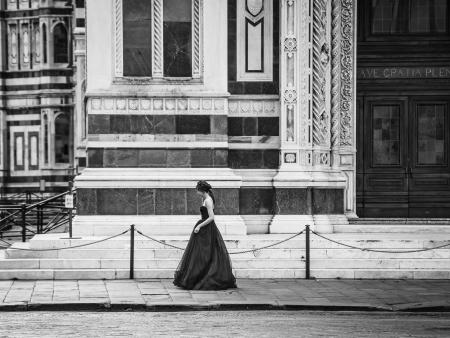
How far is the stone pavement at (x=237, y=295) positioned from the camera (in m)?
17.5

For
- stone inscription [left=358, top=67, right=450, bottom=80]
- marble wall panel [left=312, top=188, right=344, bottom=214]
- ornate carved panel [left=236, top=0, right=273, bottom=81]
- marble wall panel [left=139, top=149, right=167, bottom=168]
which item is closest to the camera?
marble wall panel [left=139, top=149, right=167, bottom=168]

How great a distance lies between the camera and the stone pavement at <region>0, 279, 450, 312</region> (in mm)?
17484

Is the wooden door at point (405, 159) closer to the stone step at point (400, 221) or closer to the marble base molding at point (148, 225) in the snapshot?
the stone step at point (400, 221)

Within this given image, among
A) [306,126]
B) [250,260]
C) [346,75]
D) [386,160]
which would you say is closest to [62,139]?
[386,160]

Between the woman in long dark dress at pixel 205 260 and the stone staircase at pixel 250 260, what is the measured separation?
1.47m

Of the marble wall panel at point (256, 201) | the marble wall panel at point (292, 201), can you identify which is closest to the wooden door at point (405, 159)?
the marble wall panel at point (292, 201)

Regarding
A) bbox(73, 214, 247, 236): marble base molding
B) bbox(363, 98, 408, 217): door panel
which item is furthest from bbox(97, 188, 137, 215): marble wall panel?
bbox(363, 98, 408, 217): door panel

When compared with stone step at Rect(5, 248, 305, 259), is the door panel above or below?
above

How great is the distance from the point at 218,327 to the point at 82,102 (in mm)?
27063

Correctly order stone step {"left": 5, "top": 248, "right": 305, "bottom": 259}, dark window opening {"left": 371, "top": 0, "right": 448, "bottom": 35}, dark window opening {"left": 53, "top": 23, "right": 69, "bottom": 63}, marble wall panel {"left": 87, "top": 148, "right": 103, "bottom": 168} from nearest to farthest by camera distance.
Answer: stone step {"left": 5, "top": 248, "right": 305, "bottom": 259}
marble wall panel {"left": 87, "top": 148, "right": 103, "bottom": 168}
dark window opening {"left": 371, "top": 0, "right": 448, "bottom": 35}
dark window opening {"left": 53, "top": 23, "right": 69, "bottom": 63}

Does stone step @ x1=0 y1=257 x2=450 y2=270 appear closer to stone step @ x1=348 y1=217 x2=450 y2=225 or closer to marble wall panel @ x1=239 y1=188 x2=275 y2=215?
marble wall panel @ x1=239 y1=188 x2=275 y2=215

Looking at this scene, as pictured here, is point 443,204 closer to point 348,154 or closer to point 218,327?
point 348,154

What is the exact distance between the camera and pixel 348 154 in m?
24.9

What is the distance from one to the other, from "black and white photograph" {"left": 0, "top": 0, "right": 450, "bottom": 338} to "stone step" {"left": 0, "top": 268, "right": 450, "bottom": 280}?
0.03 meters
